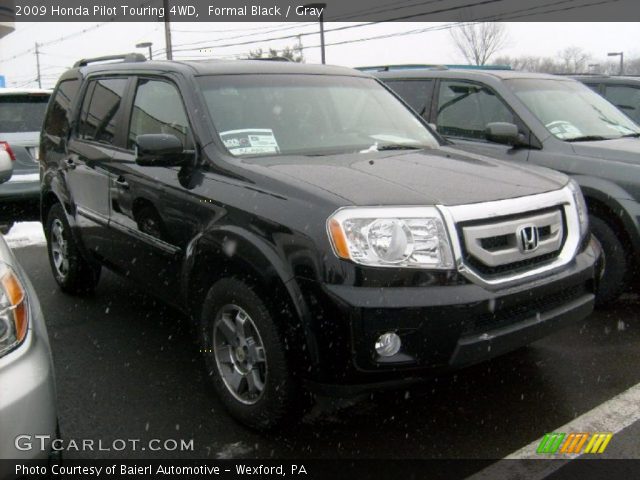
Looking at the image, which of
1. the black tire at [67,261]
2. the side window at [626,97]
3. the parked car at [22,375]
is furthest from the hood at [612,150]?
the parked car at [22,375]

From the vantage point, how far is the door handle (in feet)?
13.0

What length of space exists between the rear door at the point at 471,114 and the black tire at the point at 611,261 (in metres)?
0.92

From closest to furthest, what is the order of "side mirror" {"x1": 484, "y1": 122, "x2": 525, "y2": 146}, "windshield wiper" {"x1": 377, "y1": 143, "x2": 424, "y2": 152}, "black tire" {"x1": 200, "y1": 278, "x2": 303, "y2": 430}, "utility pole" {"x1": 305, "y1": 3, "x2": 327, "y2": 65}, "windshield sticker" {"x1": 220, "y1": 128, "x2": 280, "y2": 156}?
"black tire" {"x1": 200, "y1": 278, "x2": 303, "y2": 430}, "windshield sticker" {"x1": 220, "y1": 128, "x2": 280, "y2": 156}, "windshield wiper" {"x1": 377, "y1": 143, "x2": 424, "y2": 152}, "side mirror" {"x1": 484, "y1": 122, "x2": 525, "y2": 146}, "utility pole" {"x1": 305, "y1": 3, "x2": 327, "y2": 65}

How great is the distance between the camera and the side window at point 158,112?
3.65m

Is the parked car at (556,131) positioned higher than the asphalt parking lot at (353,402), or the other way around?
the parked car at (556,131)

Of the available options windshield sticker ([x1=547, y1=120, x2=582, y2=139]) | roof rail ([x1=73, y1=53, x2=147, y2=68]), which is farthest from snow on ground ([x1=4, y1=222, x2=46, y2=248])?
windshield sticker ([x1=547, y1=120, x2=582, y2=139])

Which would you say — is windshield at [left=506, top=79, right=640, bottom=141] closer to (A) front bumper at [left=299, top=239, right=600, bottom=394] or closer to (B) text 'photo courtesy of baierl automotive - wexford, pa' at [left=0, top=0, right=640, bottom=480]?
(B) text 'photo courtesy of baierl automotive - wexford, pa' at [left=0, top=0, right=640, bottom=480]

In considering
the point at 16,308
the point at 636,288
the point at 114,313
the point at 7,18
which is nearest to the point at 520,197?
the point at 16,308

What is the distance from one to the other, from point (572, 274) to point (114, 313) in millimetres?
3322

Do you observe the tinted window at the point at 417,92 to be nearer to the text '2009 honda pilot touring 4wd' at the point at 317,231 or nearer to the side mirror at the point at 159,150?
the text '2009 honda pilot touring 4wd' at the point at 317,231

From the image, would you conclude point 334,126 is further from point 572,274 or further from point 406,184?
point 572,274

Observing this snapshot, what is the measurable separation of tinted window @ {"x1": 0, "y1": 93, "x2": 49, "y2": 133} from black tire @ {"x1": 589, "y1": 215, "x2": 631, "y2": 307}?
6.42 m

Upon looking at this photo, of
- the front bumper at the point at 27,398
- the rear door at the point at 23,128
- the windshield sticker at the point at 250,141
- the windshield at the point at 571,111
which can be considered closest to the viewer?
the front bumper at the point at 27,398

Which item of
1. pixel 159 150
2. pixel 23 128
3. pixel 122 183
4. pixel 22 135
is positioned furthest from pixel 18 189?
pixel 159 150
